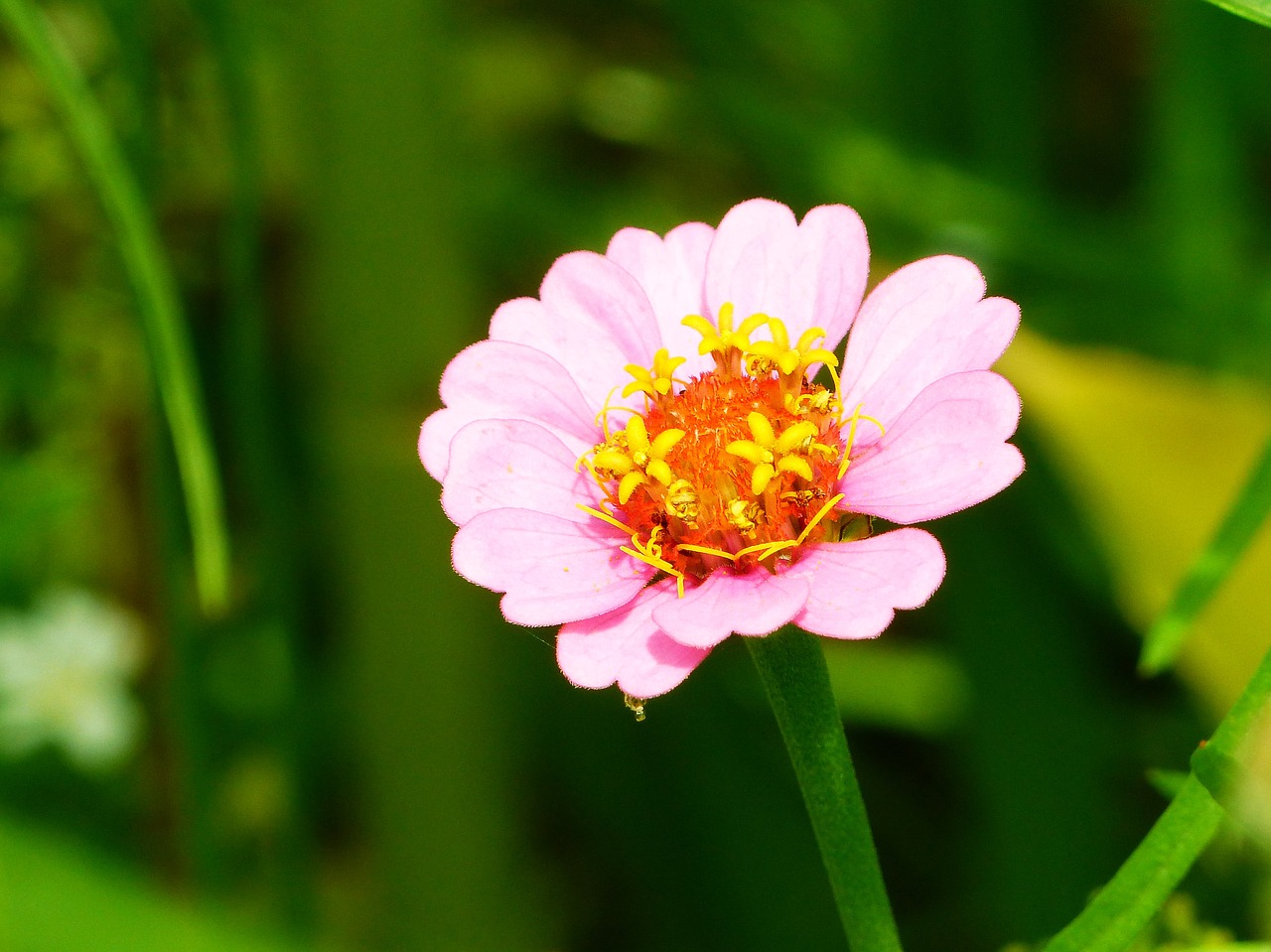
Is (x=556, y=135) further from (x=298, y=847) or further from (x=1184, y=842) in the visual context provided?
(x=1184, y=842)

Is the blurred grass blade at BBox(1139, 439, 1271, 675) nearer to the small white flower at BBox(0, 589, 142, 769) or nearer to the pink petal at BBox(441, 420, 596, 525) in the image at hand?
the pink petal at BBox(441, 420, 596, 525)

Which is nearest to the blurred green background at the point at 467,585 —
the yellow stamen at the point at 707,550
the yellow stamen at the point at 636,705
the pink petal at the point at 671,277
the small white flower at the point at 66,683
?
the small white flower at the point at 66,683

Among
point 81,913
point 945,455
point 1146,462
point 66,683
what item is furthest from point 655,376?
point 66,683

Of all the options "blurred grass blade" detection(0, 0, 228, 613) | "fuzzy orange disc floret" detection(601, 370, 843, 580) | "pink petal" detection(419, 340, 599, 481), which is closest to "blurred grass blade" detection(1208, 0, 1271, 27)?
"fuzzy orange disc floret" detection(601, 370, 843, 580)

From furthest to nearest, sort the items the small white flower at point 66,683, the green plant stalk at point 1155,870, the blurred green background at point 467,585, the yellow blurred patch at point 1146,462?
1. the small white flower at point 66,683
2. the blurred green background at point 467,585
3. the yellow blurred patch at point 1146,462
4. the green plant stalk at point 1155,870

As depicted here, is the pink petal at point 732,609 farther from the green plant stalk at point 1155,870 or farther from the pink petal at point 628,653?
the green plant stalk at point 1155,870

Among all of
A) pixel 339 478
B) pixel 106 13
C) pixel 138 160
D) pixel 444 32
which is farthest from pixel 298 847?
pixel 444 32
